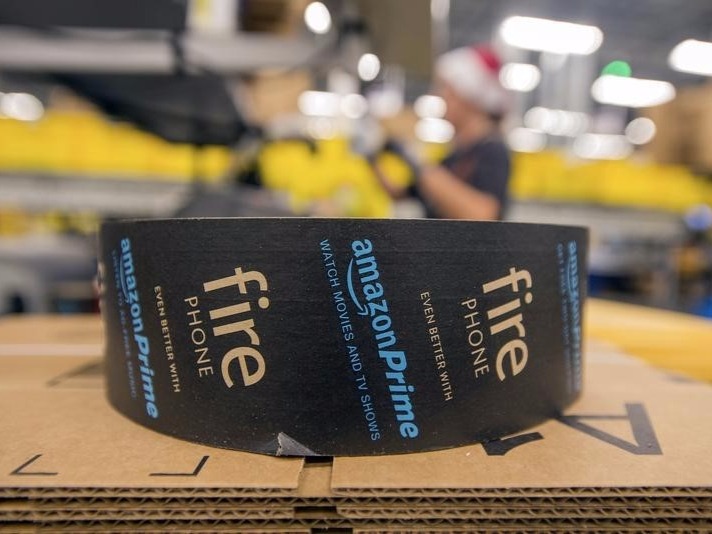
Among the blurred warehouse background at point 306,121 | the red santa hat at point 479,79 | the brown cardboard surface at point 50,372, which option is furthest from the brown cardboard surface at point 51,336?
the red santa hat at point 479,79

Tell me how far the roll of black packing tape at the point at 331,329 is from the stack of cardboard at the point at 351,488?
0.10 ft

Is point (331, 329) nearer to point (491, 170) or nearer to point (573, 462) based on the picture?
point (573, 462)

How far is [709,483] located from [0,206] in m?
4.53

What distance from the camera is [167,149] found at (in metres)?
3.95

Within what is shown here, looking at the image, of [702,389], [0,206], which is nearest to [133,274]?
[702,389]

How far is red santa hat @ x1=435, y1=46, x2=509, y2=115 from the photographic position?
1474mm

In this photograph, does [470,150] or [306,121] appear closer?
[470,150]

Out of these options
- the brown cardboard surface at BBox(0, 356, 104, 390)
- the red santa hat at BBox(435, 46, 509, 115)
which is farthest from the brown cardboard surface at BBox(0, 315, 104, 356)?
the red santa hat at BBox(435, 46, 509, 115)

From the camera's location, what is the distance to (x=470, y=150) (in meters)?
1.52

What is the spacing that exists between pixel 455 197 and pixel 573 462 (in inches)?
40.5

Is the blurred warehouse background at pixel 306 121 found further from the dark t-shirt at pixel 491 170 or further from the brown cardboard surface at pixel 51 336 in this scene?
the brown cardboard surface at pixel 51 336

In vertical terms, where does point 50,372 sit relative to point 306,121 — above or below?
below

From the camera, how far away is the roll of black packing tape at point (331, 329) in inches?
17.9

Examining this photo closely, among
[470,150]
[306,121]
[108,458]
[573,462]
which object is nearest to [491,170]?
[470,150]
